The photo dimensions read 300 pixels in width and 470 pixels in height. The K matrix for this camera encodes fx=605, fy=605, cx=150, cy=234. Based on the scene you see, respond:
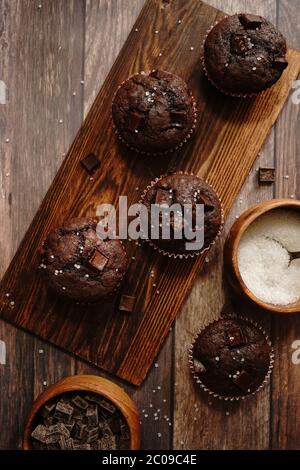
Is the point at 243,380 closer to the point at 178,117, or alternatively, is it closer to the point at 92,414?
the point at 92,414

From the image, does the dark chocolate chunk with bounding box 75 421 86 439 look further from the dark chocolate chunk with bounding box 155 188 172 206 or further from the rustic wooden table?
the dark chocolate chunk with bounding box 155 188 172 206

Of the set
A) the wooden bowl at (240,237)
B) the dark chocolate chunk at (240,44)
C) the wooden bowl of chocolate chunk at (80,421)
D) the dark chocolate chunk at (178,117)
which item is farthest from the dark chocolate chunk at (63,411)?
the dark chocolate chunk at (240,44)

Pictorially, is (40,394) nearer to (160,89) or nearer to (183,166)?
(183,166)

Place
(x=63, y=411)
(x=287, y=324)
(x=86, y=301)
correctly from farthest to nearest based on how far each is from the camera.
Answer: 1. (x=287, y=324)
2. (x=86, y=301)
3. (x=63, y=411)

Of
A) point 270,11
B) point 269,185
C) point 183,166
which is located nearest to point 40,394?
point 183,166

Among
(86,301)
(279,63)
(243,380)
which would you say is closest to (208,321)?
(243,380)

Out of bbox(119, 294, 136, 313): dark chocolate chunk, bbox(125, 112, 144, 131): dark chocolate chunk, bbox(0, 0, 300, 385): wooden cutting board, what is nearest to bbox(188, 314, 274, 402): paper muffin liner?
bbox(0, 0, 300, 385): wooden cutting board

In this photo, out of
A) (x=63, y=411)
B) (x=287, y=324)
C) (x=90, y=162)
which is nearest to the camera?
(x=63, y=411)
